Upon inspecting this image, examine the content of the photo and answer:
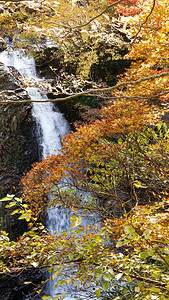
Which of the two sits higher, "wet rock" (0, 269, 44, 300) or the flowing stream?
the flowing stream

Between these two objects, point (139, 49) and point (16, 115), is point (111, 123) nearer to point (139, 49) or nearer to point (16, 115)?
point (139, 49)

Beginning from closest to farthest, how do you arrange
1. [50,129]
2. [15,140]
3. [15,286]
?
[15,286], [15,140], [50,129]

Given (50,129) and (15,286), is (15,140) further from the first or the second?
(15,286)

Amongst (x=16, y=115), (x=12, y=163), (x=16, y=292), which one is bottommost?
(x=16, y=292)

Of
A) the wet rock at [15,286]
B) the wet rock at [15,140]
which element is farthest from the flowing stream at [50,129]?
the wet rock at [15,286]

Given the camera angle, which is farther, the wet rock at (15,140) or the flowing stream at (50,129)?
the wet rock at (15,140)

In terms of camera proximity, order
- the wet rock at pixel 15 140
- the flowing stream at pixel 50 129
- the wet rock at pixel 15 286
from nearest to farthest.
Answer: the wet rock at pixel 15 286
the flowing stream at pixel 50 129
the wet rock at pixel 15 140

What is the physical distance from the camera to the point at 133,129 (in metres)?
5.67

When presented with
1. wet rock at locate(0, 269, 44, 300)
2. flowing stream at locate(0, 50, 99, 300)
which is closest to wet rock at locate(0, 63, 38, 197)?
flowing stream at locate(0, 50, 99, 300)

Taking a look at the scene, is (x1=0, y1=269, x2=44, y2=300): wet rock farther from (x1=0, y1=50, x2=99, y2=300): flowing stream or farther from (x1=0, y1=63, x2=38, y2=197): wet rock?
(x1=0, y1=63, x2=38, y2=197): wet rock

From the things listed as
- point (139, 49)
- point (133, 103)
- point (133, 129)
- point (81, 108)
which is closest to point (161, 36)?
point (139, 49)

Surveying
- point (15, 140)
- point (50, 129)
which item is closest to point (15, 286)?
point (15, 140)

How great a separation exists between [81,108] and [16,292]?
808 cm

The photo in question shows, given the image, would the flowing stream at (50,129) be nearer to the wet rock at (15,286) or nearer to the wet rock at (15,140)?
the wet rock at (15,140)
